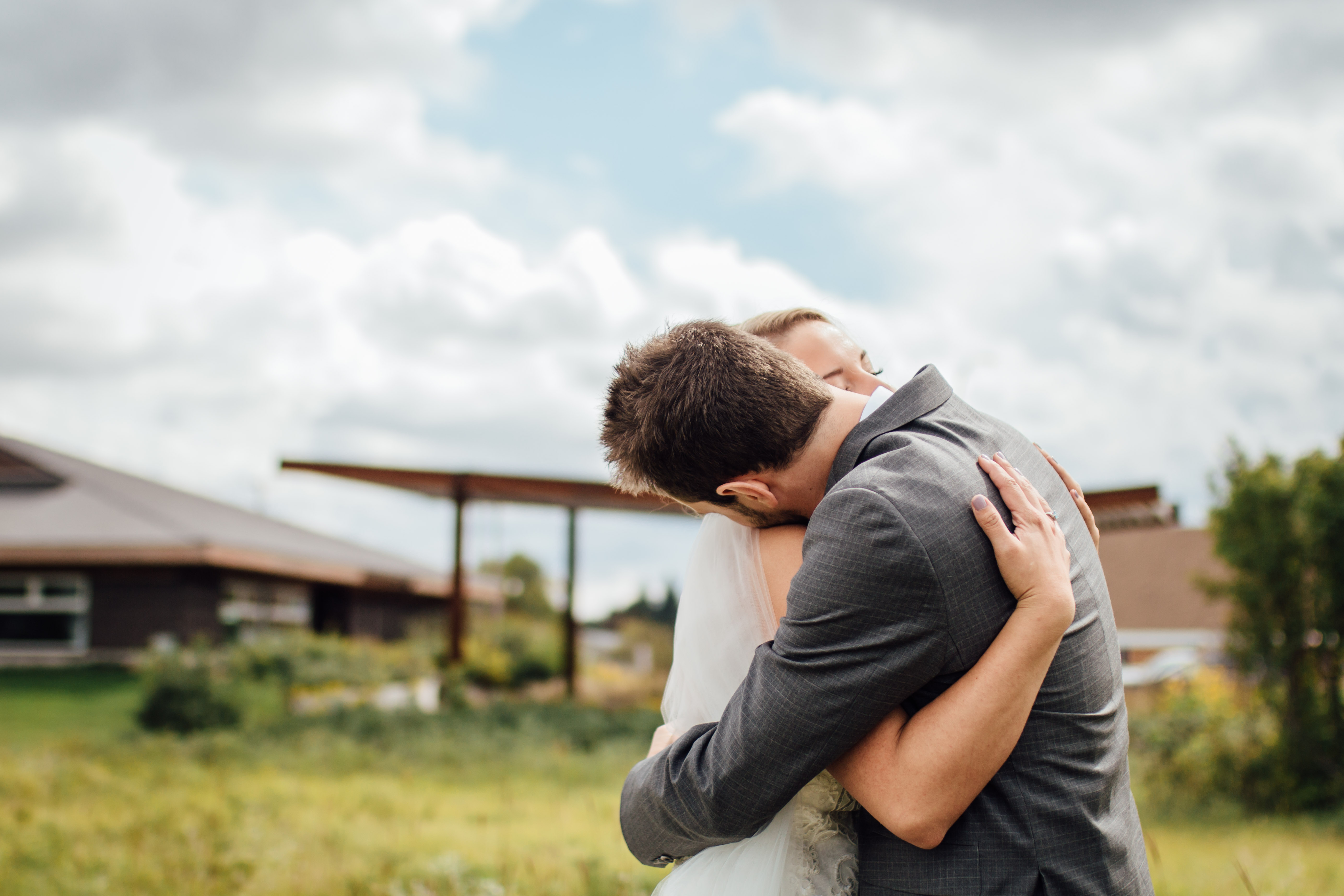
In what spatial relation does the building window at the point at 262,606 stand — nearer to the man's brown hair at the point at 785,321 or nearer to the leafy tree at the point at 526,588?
the leafy tree at the point at 526,588

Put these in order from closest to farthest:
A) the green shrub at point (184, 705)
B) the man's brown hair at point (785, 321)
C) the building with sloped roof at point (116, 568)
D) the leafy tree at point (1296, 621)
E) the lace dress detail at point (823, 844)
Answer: the lace dress detail at point (823, 844), the man's brown hair at point (785, 321), the leafy tree at point (1296, 621), the green shrub at point (184, 705), the building with sloped roof at point (116, 568)

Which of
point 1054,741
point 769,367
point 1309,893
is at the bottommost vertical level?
point 1309,893

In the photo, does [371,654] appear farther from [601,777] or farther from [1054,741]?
[1054,741]

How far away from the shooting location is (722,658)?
2.07m

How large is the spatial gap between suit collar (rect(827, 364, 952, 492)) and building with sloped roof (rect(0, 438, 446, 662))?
74.3 ft

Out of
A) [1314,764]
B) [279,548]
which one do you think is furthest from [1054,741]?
[279,548]

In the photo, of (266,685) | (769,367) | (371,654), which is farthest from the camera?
(371,654)

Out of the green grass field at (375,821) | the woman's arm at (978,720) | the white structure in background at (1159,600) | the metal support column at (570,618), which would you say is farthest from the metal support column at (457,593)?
the white structure in background at (1159,600)

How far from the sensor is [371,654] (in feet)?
70.8

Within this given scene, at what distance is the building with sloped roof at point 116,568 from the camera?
22.3 meters

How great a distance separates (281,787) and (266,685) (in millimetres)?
8195

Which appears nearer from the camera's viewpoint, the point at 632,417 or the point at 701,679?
the point at 632,417

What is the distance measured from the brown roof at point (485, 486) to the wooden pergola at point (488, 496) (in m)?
0.01

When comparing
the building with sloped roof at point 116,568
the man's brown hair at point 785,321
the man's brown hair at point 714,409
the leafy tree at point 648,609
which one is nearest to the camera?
the man's brown hair at point 714,409
